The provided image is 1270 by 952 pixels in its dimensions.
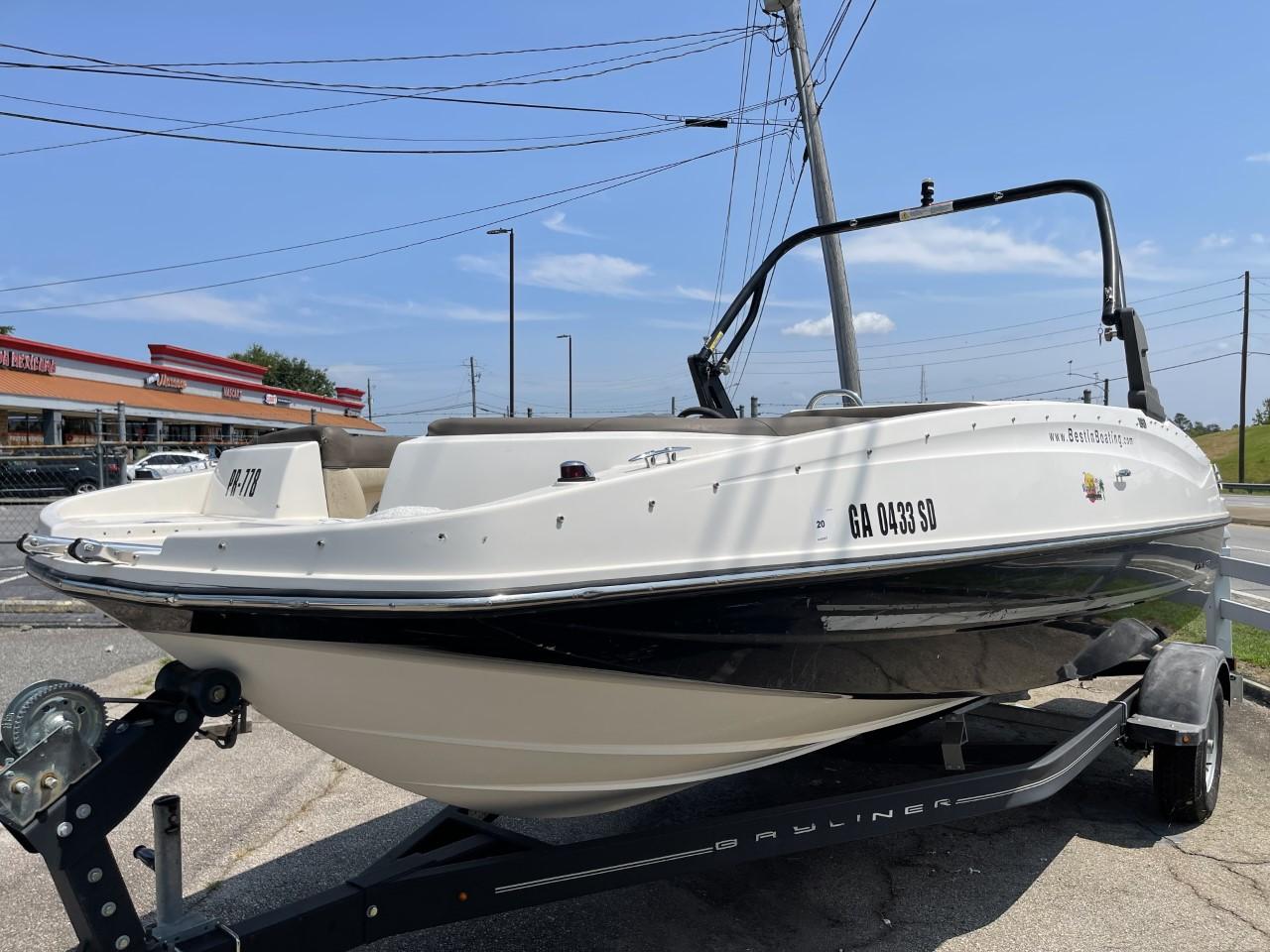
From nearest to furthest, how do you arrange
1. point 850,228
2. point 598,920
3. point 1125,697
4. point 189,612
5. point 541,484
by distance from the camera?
point 189,612 < point 541,484 < point 598,920 < point 1125,697 < point 850,228

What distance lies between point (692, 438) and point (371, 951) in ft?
6.07

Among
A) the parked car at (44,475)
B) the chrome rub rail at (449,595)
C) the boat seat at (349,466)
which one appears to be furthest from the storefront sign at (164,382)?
the chrome rub rail at (449,595)

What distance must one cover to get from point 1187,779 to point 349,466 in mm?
3339

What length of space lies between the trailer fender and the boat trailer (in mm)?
49

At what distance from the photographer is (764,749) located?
9.65 feet

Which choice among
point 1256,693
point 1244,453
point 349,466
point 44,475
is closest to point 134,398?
point 44,475

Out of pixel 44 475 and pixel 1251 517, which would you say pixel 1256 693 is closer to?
pixel 1251 517

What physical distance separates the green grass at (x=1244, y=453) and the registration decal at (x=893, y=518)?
44.0 meters

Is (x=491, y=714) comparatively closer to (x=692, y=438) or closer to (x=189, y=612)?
(x=189, y=612)

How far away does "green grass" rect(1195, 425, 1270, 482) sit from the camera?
142ft

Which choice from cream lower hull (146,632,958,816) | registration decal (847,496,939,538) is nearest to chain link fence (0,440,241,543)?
cream lower hull (146,632,958,816)

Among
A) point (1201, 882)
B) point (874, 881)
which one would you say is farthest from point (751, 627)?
point (1201, 882)

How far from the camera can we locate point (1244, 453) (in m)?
43.6

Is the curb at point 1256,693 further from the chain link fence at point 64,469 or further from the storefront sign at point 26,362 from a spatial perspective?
the storefront sign at point 26,362
